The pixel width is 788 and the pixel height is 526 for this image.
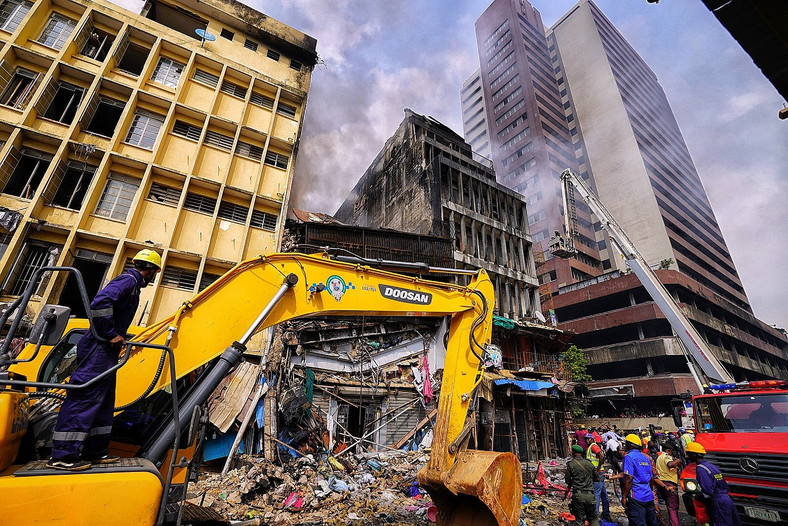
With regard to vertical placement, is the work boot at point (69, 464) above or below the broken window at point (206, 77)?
below

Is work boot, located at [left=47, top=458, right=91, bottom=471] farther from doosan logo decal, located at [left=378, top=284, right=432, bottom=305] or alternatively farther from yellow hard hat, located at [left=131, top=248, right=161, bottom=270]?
doosan logo decal, located at [left=378, top=284, right=432, bottom=305]

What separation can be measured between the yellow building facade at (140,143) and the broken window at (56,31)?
0.05 metres

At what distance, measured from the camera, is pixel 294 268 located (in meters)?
4.41

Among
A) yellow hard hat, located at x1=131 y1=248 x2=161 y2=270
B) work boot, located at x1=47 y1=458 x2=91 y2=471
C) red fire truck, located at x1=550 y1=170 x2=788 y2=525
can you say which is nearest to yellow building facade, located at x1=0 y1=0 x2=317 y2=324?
yellow hard hat, located at x1=131 y1=248 x2=161 y2=270

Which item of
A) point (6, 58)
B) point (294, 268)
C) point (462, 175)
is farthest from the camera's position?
point (462, 175)

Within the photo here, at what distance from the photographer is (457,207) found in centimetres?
2231

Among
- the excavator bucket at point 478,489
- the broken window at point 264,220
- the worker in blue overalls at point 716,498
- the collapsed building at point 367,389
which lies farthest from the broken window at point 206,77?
the worker in blue overalls at point 716,498

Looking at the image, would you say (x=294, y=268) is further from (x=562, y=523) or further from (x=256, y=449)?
(x=256, y=449)

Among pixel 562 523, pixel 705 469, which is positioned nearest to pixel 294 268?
pixel 705 469

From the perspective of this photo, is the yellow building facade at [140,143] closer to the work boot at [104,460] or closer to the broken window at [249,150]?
the broken window at [249,150]

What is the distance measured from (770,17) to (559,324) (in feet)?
150

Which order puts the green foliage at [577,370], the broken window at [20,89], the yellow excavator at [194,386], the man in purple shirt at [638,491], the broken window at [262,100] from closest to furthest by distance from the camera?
the yellow excavator at [194,386]
the man in purple shirt at [638,491]
the broken window at [20,89]
the broken window at [262,100]
the green foliage at [577,370]

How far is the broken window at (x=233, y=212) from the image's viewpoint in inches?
586

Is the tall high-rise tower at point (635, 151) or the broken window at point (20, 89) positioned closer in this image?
the broken window at point (20, 89)
